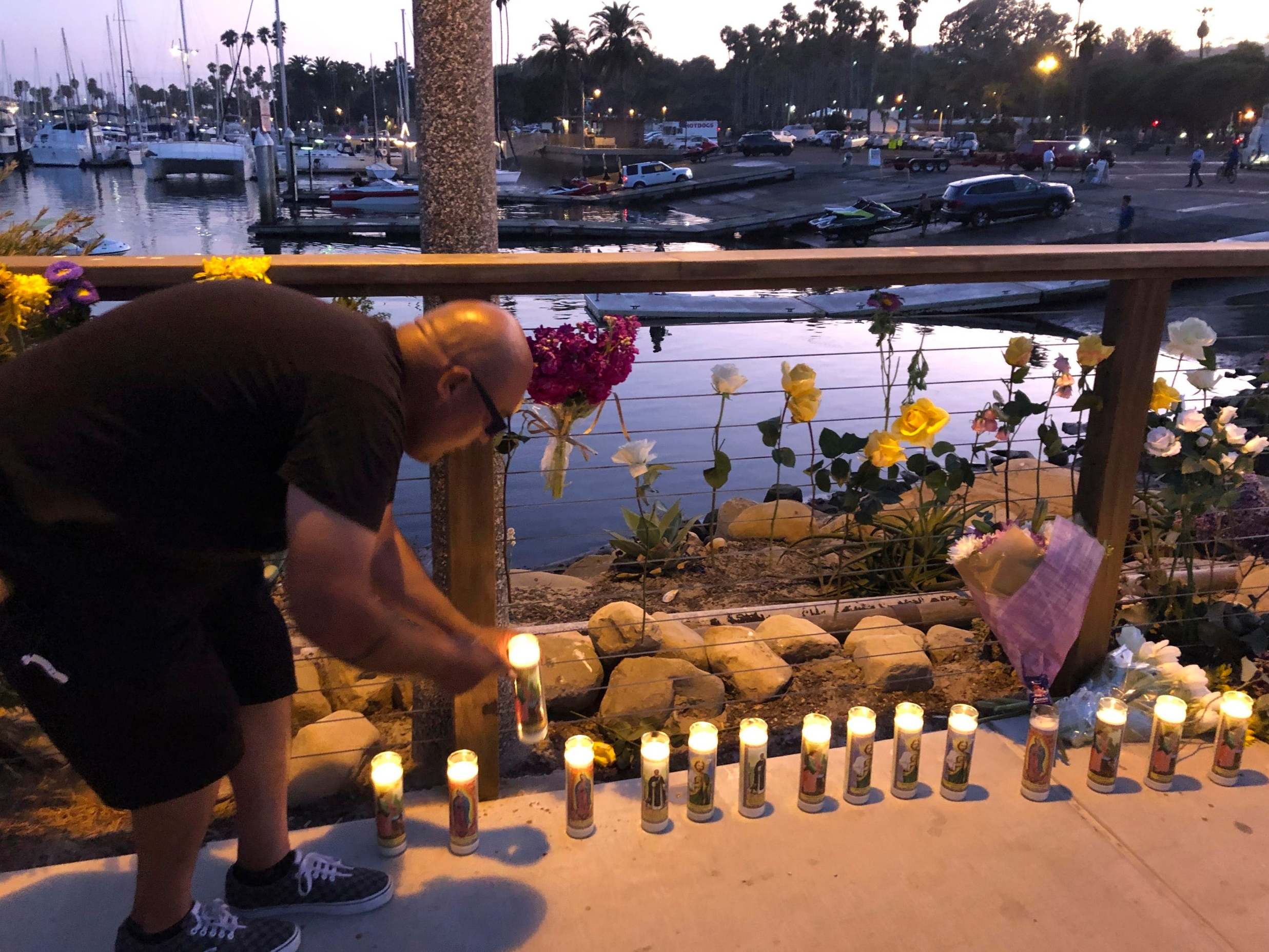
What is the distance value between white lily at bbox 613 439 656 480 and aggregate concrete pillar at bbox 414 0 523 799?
0.30 meters

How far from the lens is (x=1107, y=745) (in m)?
2.24

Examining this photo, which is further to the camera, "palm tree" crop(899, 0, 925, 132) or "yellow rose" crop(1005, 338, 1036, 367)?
"palm tree" crop(899, 0, 925, 132)

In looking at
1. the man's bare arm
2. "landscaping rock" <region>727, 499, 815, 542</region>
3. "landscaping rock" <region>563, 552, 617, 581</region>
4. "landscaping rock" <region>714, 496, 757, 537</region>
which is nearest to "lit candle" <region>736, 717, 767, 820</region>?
the man's bare arm

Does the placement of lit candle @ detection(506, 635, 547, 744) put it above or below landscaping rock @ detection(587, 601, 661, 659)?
above

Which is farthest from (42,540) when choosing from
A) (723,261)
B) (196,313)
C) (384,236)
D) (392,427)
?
(384,236)

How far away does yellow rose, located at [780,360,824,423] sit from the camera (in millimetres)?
2420

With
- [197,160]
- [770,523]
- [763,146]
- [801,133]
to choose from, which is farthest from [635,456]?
[801,133]

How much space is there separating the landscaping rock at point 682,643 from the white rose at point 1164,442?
1303 mm

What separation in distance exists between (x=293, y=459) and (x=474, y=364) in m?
0.30

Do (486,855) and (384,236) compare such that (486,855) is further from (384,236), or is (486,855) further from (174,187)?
(174,187)

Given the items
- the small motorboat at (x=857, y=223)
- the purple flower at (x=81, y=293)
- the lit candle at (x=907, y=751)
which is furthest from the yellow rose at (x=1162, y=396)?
the small motorboat at (x=857, y=223)

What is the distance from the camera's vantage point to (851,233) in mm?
25938

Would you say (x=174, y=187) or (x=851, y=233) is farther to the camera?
(x=174, y=187)

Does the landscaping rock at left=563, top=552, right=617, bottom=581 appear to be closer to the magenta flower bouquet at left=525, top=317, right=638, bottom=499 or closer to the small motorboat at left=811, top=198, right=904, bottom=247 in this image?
the magenta flower bouquet at left=525, top=317, right=638, bottom=499
